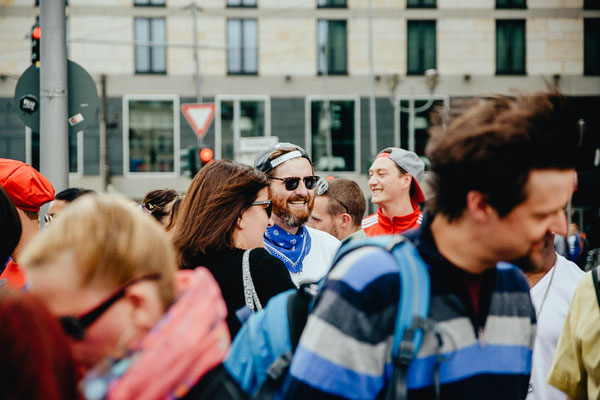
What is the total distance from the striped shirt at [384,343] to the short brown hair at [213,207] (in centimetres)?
132

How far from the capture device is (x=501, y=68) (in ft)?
93.5

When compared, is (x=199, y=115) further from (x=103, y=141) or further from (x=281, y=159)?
(x=103, y=141)

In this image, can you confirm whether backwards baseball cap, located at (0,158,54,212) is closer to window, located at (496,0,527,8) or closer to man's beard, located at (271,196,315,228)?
man's beard, located at (271,196,315,228)

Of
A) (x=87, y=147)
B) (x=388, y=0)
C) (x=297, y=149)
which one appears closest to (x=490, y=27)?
(x=388, y=0)

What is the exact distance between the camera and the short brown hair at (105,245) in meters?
1.56

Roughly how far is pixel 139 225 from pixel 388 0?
28.2 metres

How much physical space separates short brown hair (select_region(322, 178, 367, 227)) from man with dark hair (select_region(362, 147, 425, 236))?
322mm

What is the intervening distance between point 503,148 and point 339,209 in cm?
397

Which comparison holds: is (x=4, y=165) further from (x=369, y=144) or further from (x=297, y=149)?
(x=369, y=144)

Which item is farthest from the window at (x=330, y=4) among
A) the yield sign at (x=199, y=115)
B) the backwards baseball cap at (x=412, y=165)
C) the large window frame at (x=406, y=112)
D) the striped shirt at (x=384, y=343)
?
the striped shirt at (x=384, y=343)

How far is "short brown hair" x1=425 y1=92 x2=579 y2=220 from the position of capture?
183cm

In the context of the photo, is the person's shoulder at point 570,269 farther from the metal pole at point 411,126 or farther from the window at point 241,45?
the window at point 241,45

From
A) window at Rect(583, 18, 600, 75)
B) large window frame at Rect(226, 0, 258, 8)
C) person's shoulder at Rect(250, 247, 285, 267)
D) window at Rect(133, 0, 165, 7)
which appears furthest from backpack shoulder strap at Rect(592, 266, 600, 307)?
window at Rect(583, 18, 600, 75)

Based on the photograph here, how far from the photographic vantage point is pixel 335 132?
1113 inches
